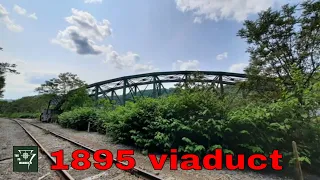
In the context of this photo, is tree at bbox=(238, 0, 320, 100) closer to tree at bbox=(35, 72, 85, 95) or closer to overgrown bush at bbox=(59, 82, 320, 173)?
overgrown bush at bbox=(59, 82, 320, 173)

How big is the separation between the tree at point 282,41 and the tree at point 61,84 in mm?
24668

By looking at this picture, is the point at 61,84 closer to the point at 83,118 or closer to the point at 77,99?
the point at 77,99

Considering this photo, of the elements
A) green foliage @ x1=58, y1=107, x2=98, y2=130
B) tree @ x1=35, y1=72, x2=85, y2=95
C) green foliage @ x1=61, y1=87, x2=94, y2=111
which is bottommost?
green foliage @ x1=58, y1=107, x2=98, y2=130

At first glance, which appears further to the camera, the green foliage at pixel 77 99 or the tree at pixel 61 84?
the tree at pixel 61 84

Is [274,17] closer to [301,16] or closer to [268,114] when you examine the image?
[301,16]

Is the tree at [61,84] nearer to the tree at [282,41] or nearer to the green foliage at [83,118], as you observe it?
the green foliage at [83,118]

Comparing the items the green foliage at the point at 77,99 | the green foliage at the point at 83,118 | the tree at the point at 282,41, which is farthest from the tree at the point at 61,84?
the tree at the point at 282,41

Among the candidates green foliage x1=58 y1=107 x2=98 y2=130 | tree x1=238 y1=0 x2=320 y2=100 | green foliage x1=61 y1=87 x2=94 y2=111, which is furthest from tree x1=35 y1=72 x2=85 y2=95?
tree x1=238 y1=0 x2=320 y2=100

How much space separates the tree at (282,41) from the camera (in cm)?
1283

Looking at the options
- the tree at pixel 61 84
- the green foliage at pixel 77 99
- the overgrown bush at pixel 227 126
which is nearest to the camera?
the overgrown bush at pixel 227 126

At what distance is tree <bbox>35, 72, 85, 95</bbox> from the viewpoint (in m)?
29.4

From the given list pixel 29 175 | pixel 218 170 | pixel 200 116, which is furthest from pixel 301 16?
pixel 29 175

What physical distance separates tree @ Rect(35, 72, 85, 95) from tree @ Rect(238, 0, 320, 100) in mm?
24668

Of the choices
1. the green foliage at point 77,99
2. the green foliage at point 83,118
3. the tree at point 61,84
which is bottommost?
the green foliage at point 83,118
